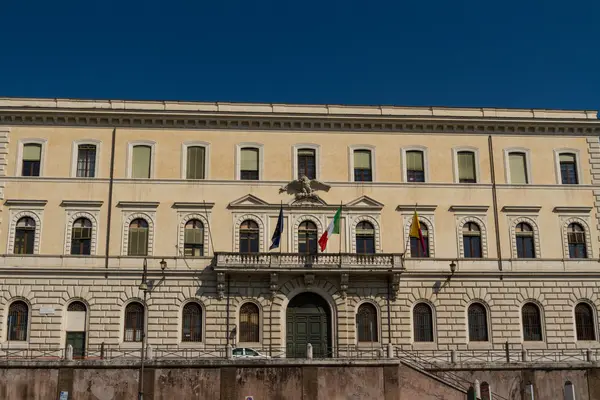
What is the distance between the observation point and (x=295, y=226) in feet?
128

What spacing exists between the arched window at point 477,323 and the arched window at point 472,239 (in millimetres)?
2670

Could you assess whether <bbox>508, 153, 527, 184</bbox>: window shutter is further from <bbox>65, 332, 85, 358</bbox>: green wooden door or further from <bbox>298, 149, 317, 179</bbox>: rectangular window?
<bbox>65, 332, 85, 358</bbox>: green wooden door

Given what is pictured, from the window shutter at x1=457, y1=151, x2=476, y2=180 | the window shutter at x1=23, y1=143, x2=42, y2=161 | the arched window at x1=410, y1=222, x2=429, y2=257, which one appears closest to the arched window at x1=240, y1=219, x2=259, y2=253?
the arched window at x1=410, y1=222, x2=429, y2=257

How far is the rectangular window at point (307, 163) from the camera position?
40094 mm

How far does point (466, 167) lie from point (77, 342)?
22.0 m

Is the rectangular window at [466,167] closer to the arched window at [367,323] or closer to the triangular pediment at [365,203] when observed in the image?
the triangular pediment at [365,203]

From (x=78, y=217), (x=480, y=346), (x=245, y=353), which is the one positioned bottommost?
(x=245, y=353)

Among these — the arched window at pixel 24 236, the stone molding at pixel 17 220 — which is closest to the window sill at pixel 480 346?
the stone molding at pixel 17 220

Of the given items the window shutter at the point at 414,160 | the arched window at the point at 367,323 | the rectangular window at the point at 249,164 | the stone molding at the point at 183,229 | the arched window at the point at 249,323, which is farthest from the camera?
the window shutter at the point at 414,160

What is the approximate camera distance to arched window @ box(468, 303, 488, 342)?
3872 centimetres

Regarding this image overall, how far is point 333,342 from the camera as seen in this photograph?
3781cm

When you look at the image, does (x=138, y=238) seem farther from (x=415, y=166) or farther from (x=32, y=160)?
(x=415, y=166)

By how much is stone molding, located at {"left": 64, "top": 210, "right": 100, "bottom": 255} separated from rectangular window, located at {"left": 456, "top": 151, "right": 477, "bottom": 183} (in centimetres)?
1913

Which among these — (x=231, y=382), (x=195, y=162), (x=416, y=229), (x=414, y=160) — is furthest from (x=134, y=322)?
(x=414, y=160)
